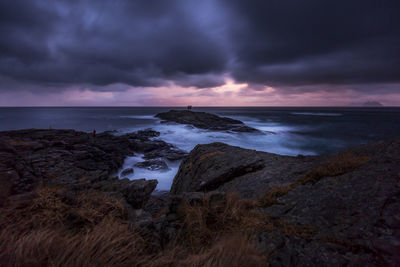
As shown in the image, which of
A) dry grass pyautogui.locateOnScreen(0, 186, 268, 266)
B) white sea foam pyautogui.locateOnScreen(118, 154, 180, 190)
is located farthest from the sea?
dry grass pyautogui.locateOnScreen(0, 186, 268, 266)

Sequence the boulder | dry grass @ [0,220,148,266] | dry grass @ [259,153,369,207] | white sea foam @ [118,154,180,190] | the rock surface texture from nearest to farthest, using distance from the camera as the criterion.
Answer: dry grass @ [0,220,148,266] < the rock surface texture < dry grass @ [259,153,369,207] < the boulder < white sea foam @ [118,154,180,190]

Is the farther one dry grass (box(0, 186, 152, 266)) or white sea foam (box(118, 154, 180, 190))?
white sea foam (box(118, 154, 180, 190))

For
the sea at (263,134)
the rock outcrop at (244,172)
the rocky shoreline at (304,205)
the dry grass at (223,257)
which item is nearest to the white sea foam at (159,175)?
the sea at (263,134)

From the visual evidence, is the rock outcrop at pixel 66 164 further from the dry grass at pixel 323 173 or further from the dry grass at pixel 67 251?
the dry grass at pixel 323 173

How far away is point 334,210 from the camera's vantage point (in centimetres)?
336

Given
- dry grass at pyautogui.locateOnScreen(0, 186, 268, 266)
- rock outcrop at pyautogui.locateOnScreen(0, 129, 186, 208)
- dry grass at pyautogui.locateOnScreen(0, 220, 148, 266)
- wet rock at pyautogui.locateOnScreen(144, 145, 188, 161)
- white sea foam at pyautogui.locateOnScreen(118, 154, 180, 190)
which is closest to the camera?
dry grass at pyautogui.locateOnScreen(0, 220, 148, 266)

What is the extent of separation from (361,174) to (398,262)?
2634 mm

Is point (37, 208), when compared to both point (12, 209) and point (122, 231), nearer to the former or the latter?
point (12, 209)

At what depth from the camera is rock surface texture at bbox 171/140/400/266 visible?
240 centimetres

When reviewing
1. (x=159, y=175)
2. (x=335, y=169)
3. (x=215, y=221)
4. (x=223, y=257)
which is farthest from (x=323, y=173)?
(x=159, y=175)

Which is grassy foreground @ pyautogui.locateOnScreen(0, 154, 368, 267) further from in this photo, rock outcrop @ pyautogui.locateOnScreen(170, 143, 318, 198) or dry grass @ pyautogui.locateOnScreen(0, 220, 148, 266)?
rock outcrop @ pyautogui.locateOnScreen(170, 143, 318, 198)

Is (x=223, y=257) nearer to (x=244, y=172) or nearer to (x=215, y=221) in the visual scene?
(x=215, y=221)

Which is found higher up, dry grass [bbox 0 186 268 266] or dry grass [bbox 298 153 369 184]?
dry grass [bbox 298 153 369 184]

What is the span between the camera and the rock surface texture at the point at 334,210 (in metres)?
2.40
